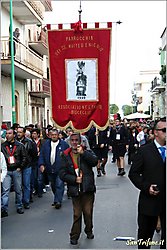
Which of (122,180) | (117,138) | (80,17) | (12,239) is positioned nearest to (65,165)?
(12,239)

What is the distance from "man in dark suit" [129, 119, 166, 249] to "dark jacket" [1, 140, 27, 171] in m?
3.77

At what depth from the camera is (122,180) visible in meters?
12.5

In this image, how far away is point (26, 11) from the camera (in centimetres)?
2167

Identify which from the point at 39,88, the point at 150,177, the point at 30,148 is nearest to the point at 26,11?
the point at 39,88

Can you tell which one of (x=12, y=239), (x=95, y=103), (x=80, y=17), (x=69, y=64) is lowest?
(x=12, y=239)

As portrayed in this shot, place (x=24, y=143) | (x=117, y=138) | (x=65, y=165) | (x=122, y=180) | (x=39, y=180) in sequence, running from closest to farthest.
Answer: (x=65, y=165) → (x=24, y=143) → (x=39, y=180) → (x=122, y=180) → (x=117, y=138)

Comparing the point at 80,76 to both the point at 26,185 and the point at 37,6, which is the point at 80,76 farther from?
the point at 37,6

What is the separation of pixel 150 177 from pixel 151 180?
4 cm

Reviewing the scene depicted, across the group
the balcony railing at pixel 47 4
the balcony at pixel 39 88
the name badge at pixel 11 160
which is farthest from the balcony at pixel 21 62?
the name badge at pixel 11 160

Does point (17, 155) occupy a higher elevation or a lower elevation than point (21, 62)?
lower

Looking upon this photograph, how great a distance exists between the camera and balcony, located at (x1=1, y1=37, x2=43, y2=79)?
18.2 metres

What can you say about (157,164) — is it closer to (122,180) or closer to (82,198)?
(82,198)

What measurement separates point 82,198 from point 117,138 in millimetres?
7678

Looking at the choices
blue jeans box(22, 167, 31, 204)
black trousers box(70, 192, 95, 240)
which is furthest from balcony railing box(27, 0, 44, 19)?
black trousers box(70, 192, 95, 240)
